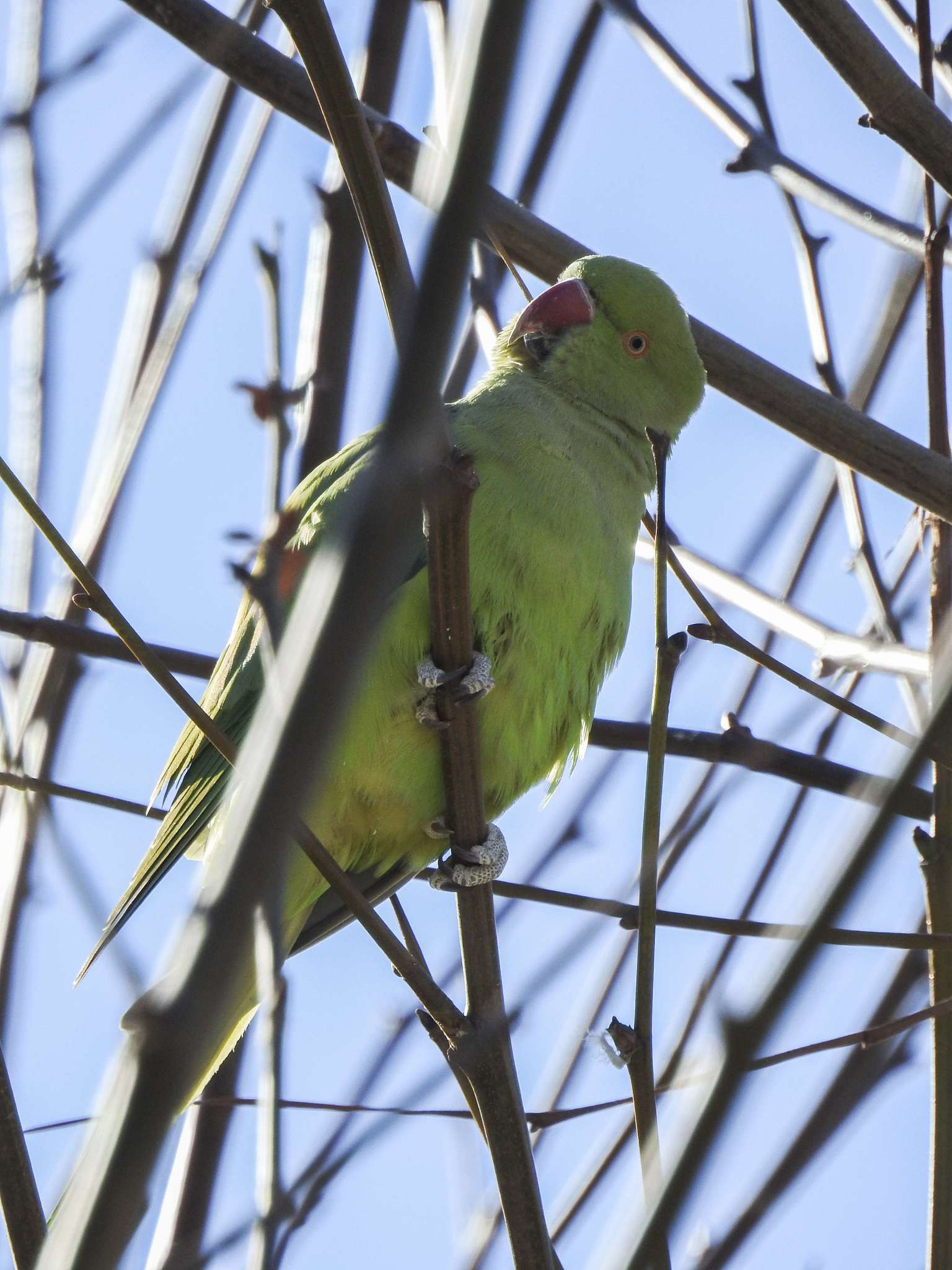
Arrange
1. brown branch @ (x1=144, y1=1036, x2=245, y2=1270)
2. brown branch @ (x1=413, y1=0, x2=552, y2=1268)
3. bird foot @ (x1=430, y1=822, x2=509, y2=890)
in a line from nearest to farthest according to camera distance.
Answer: brown branch @ (x1=413, y1=0, x2=552, y2=1268)
bird foot @ (x1=430, y1=822, x2=509, y2=890)
brown branch @ (x1=144, y1=1036, x2=245, y2=1270)

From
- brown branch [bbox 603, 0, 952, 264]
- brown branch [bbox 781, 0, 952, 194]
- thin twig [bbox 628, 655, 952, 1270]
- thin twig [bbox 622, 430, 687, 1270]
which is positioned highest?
brown branch [bbox 603, 0, 952, 264]

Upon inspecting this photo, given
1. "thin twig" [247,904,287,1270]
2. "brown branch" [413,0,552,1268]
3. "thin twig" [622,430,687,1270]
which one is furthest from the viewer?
"brown branch" [413,0,552,1268]

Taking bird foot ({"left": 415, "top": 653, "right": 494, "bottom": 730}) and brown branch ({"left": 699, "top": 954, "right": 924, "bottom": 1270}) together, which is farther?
bird foot ({"left": 415, "top": 653, "right": 494, "bottom": 730})

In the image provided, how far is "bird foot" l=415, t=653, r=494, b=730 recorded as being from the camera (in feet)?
6.69

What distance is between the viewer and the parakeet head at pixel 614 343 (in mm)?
3254

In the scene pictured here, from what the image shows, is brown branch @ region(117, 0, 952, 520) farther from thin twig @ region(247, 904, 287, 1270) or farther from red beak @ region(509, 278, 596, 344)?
thin twig @ region(247, 904, 287, 1270)

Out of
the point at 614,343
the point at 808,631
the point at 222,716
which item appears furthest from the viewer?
the point at 614,343

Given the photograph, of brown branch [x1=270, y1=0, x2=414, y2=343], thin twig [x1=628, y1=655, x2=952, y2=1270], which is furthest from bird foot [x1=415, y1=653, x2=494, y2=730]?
thin twig [x1=628, y1=655, x2=952, y2=1270]

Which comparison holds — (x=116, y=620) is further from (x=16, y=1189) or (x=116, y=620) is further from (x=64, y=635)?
(x=64, y=635)

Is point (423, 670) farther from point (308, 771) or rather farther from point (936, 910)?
point (308, 771)

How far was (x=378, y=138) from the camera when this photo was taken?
243 cm

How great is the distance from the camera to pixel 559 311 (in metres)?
3.27

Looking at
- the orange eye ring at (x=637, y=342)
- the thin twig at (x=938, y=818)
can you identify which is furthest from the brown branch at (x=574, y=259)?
the orange eye ring at (x=637, y=342)

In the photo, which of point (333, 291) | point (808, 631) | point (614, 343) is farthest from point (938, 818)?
point (333, 291)
